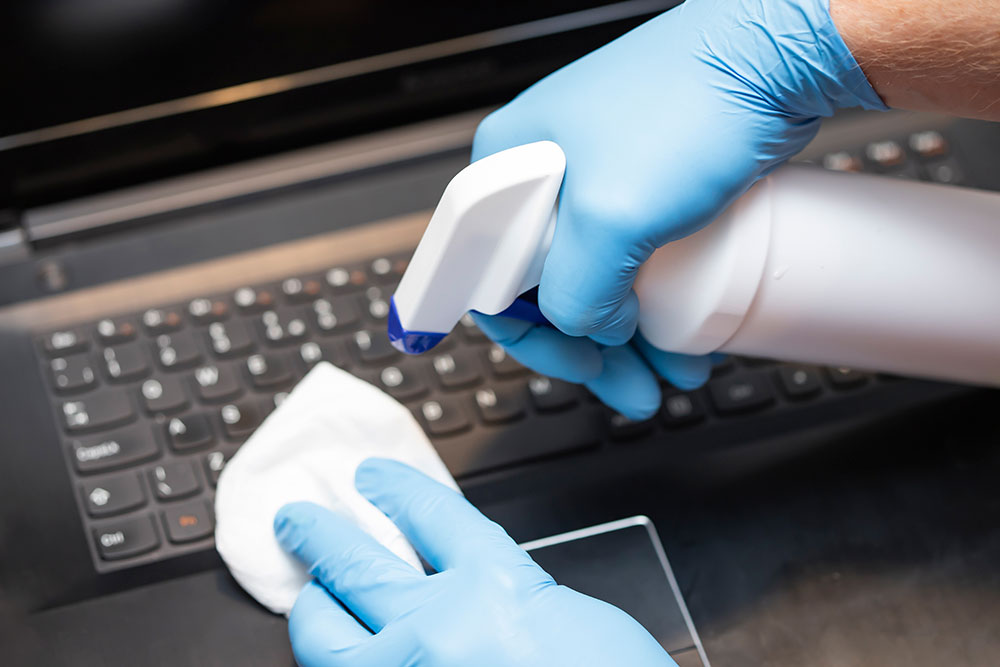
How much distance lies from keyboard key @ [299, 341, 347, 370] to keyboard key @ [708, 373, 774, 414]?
0.84 feet

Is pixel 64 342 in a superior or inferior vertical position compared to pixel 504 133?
inferior

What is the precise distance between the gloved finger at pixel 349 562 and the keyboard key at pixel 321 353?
11 cm

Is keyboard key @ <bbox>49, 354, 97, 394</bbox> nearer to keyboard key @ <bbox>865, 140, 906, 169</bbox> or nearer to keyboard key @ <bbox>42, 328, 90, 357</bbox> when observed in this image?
keyboard key @ <bbox>42, 328, 90, 357</bbox>

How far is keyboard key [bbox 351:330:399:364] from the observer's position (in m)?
0.56

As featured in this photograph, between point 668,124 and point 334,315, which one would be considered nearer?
point 668,124

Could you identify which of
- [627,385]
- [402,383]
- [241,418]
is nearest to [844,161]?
[627,385]

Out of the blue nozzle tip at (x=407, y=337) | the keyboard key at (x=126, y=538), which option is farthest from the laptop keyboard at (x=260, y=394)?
the blue nozzle tip at (x=407, y=337)

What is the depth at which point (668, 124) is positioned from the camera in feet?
1.37

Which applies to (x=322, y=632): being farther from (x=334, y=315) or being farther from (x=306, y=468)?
(x=334, y=315)

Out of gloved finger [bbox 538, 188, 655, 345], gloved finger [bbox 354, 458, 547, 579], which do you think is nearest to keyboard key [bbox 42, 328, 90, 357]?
gloved finger [bbox 354, 458, 547, 579]

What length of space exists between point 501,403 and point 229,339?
0.19 metres

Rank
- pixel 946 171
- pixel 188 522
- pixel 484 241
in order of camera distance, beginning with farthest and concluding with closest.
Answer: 1. pixel 946 171
2. pixel 188 522
3. pixel 484 241

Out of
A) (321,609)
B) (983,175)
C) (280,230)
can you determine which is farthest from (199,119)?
(983,175)

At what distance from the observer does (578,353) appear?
50 centimetres
